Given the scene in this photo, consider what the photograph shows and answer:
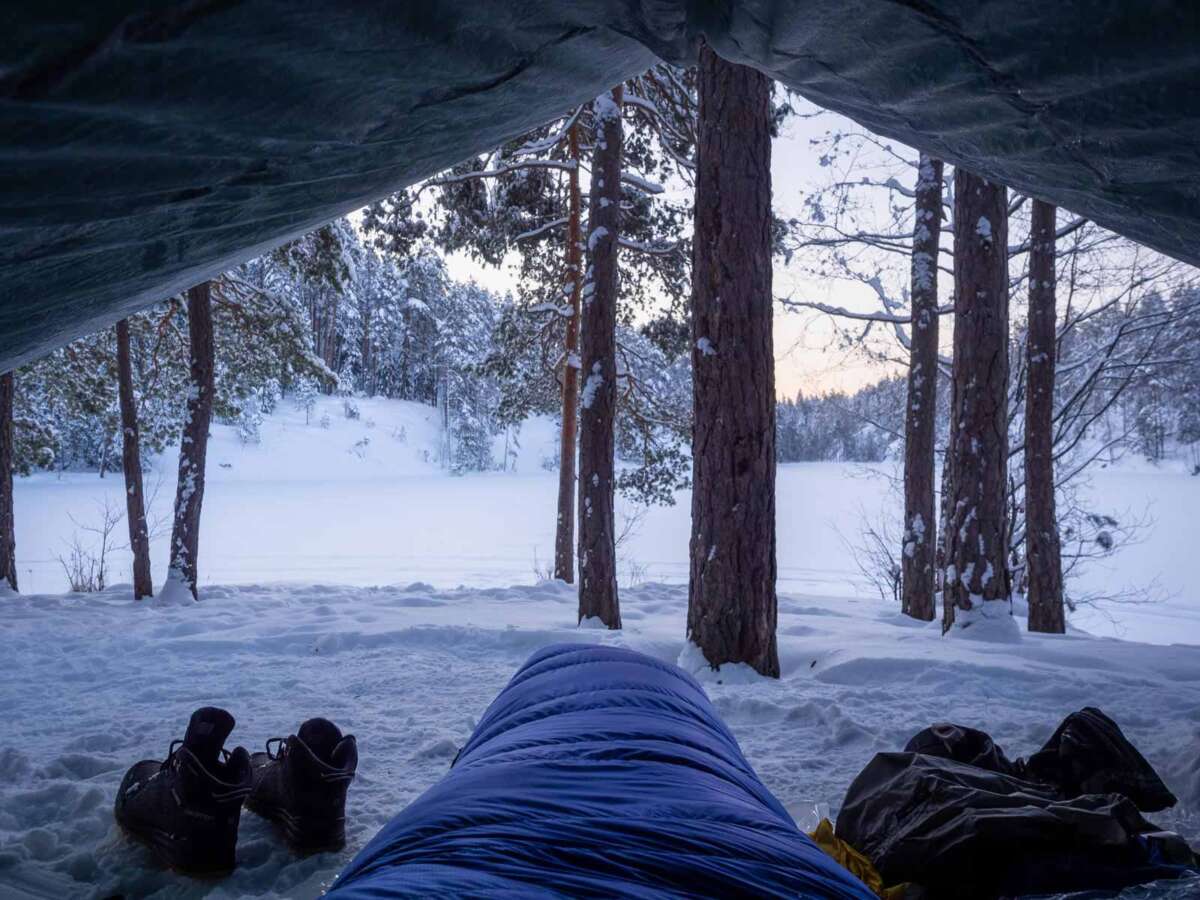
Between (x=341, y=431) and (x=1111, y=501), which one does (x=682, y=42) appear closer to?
(x=1111, y=501)

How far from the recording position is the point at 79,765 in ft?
11.0

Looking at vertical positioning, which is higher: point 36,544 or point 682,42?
point 682,42

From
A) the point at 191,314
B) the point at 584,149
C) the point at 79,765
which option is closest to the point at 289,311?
the point at 191,314

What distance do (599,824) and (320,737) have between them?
2.09 m

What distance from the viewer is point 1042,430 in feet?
28.0

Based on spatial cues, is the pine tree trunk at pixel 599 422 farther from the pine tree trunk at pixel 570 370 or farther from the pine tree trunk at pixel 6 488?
the pine tree trunk at pixel 6 488

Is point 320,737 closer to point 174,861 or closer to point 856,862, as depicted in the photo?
point 174,861

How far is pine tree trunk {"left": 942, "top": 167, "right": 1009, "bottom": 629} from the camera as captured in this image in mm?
6664

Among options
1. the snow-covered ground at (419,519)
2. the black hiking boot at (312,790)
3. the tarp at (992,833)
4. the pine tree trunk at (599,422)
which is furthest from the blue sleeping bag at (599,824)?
the snow-covered ground at (419,519)

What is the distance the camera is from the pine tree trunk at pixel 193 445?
906 cm

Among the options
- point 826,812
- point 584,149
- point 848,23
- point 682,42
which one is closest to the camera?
point 848,23

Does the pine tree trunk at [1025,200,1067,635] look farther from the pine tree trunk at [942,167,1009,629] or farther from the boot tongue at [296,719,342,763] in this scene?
the boot tongue at [296,719,342,763]

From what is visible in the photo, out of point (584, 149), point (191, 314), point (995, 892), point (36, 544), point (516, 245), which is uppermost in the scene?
point (584, 149)

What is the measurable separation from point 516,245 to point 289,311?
3678 mm
